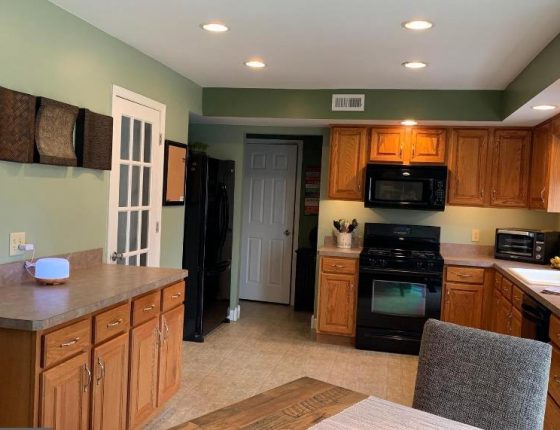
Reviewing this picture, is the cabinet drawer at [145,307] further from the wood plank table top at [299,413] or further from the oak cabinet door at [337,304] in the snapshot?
the oak cabinet door at [337,304]

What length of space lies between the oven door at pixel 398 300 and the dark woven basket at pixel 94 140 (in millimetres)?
2526

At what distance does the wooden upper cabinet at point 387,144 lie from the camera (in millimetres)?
4934

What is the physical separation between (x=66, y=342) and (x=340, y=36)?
2.21 metres

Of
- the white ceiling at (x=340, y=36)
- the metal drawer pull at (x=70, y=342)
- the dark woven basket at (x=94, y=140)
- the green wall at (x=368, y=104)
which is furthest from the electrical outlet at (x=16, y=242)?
the green wall at (x=368, y=104)

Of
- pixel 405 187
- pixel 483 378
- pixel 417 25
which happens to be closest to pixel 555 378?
pixel 483 378

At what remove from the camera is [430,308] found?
4.68 metres

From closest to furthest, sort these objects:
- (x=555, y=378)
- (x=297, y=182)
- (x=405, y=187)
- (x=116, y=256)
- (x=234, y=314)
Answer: (x=555, y=378)
(x=116, y=256)
(x=405, y=187)
(x=234, y=314)
(x=297, y=182)

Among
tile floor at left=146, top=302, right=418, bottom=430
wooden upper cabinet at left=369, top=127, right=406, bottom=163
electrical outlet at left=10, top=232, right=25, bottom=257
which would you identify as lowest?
tile floor at left=146, top=302, right=418, bottom=430

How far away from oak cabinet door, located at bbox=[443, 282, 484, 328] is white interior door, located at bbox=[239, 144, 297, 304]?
225 cm

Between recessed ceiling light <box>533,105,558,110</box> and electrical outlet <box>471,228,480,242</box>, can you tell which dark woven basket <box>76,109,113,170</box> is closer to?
recessed ceiling light <box>533,105,558,110</box>

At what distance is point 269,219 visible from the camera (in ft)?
21.3

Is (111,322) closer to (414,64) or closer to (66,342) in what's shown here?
(66,342)

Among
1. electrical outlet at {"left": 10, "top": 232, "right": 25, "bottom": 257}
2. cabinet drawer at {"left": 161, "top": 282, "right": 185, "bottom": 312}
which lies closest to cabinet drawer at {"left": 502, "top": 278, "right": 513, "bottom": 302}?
cabinet drawer at {"left": 161, "top": 282, "right": 185, "bottom": 312}

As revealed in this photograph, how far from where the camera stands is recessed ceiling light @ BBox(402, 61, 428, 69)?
3.62 metres
